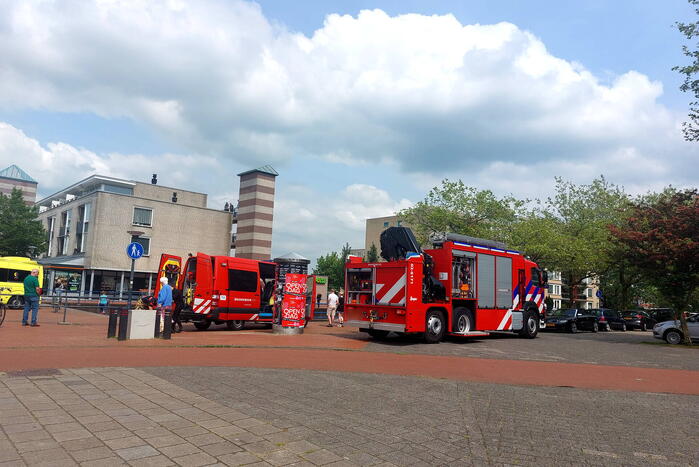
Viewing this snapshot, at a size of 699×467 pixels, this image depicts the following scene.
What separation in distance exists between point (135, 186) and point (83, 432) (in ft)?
206

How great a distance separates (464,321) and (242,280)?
7887 mm

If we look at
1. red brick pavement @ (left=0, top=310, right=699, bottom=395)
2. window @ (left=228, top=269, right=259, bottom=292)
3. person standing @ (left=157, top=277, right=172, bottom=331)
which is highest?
window @ (left=228, top=269, right=259, bottom=292)

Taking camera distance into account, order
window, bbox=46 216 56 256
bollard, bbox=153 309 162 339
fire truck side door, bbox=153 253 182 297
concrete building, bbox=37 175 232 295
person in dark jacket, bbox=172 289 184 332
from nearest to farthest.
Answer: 1. bollard, bbox=153 309 162 339
2. person in dark jacket, bbox=172 289 184 332
3. fire truck side door, bbox=153 253 182 297
4. concrete building, bbox=37 175 232 295
5. window, bbox=46 216 56 256

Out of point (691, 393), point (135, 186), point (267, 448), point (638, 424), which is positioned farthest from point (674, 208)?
point (135, 186)

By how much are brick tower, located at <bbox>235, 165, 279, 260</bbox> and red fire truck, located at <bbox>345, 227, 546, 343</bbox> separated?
43709 millimetres

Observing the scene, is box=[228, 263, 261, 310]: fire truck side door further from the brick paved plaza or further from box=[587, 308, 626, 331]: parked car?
box=[587, 308, 626, 331]: parked car

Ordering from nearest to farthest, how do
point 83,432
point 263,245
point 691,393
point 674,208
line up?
1. point 83,432
2. point 691,393
3. point 674,208
4. point 263,245

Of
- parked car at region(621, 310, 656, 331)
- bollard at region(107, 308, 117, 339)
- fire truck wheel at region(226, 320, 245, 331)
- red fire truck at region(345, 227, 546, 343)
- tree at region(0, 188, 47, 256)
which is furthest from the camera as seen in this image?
tree at region(0, 188, 47, 256)

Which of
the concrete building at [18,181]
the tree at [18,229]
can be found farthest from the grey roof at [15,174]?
the tree at [18,229]

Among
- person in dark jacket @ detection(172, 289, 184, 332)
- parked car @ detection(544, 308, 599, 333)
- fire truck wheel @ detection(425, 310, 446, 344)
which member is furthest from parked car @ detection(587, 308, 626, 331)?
person in dark jacket @ detection(172, 289, 184, 332)

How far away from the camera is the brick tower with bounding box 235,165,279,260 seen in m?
59.2

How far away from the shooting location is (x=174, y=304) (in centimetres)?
1614

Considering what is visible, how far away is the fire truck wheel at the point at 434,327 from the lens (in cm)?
1507

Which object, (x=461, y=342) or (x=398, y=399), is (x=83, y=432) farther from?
(x=461, y=342)
